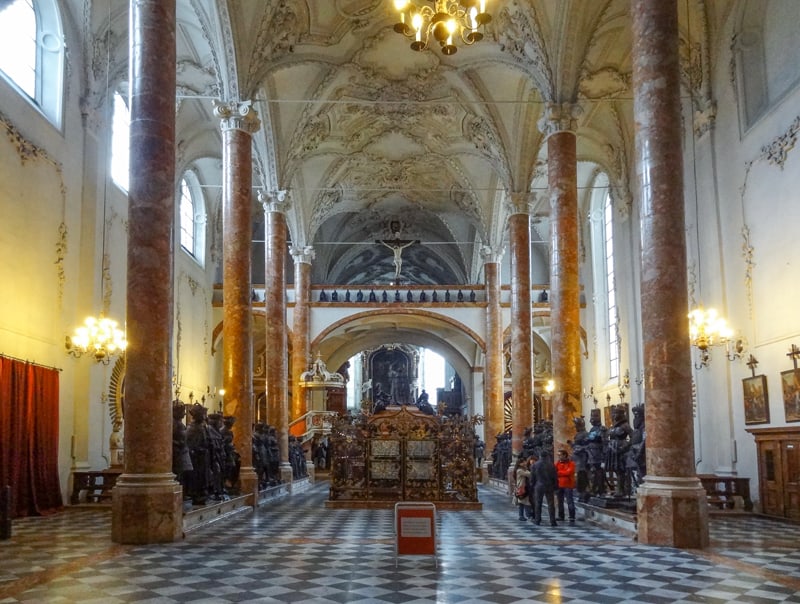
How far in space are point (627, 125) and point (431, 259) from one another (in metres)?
21.0

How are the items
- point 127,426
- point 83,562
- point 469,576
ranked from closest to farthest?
point 469,576 < point 83,562 < point 127,426

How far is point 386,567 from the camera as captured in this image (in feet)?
28.4

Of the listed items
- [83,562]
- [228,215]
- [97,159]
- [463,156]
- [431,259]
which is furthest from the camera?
[431,259]

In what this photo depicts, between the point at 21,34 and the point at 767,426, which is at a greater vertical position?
the point at 21,34

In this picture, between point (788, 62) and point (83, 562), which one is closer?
point (83, 562)

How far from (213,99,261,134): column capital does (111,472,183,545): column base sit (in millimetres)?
9166

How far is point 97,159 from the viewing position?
1894cm

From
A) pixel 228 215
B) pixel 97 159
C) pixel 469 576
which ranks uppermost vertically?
pixel 97 159

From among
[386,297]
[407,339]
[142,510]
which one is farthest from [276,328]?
[407,339]

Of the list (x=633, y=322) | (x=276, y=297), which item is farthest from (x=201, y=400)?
(x=633, y=322)

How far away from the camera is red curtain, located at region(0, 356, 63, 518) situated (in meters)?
14.1

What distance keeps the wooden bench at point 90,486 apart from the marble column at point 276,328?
5.70 meters

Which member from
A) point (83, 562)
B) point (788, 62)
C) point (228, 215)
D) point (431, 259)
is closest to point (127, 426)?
point (83, 562)

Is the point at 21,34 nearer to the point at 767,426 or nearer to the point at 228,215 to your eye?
the point at 228,215
